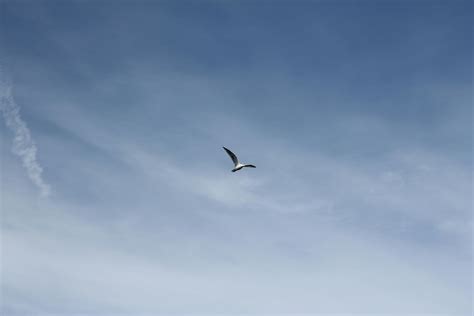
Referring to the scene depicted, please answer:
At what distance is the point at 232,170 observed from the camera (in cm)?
7262
